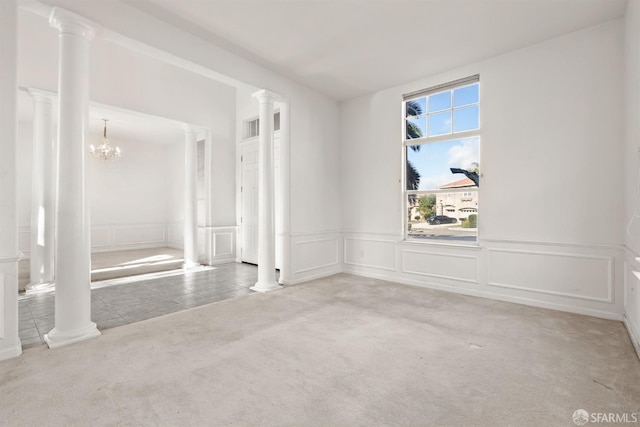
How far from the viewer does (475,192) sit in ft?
13.6

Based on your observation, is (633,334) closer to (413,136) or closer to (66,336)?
(413,136)

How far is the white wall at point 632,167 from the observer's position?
246cm

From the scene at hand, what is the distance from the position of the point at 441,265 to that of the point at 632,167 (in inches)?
89.5

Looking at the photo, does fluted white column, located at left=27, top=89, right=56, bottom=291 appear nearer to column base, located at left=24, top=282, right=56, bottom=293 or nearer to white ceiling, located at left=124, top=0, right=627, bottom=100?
column base, located at left=24, top=282, right=56, bottom=293

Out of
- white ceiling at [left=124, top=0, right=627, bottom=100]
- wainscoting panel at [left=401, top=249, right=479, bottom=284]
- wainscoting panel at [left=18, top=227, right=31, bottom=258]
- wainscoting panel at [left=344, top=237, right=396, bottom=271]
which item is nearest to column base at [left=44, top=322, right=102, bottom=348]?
white ceiling at [left=124, top=0, right=627, bottom=100]

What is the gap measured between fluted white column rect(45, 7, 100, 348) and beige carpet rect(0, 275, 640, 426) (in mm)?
249

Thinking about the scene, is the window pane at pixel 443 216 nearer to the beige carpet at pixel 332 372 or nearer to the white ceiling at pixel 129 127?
the beige carpet at pixel 332 372

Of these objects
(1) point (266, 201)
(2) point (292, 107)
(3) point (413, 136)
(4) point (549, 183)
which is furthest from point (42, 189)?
(4) point (549, 183)

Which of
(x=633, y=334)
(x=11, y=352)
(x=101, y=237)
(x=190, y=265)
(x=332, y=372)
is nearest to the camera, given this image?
(x=332, y=372)

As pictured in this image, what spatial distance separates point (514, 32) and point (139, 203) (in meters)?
9.17

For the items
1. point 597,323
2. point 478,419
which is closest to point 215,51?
point 478,419

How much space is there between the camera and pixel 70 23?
8.61 ft

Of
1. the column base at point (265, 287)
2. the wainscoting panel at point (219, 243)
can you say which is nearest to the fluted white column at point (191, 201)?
the wainscoting panel at point (219, 243)

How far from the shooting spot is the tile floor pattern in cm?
312
